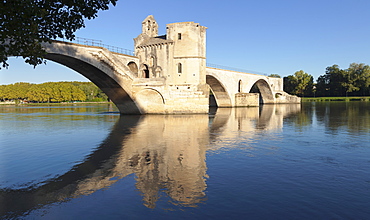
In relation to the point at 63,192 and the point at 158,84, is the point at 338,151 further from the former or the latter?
the point at 158,84

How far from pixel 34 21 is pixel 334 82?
113798 millimetres

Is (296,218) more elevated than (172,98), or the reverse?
(172,98)

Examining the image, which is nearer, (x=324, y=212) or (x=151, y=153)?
(x=324, y=212)

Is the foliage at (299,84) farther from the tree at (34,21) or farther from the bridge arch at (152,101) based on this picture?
the tree at (34,21)

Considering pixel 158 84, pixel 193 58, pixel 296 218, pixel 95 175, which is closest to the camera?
pixel 296 218

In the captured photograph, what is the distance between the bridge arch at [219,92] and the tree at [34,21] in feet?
152

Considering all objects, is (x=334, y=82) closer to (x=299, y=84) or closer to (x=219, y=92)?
(x=299, y=84)

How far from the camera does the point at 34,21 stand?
837 cm

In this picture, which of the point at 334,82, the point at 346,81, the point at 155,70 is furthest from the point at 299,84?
the point at 155,70

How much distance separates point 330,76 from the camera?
10906 cm

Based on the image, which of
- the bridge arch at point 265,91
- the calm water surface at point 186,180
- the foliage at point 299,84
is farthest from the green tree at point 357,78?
the calm water surface at point 186,180

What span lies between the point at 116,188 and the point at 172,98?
28121 millimetres

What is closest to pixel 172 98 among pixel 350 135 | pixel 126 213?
pixel 350 135

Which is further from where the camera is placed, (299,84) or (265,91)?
(299,84)
